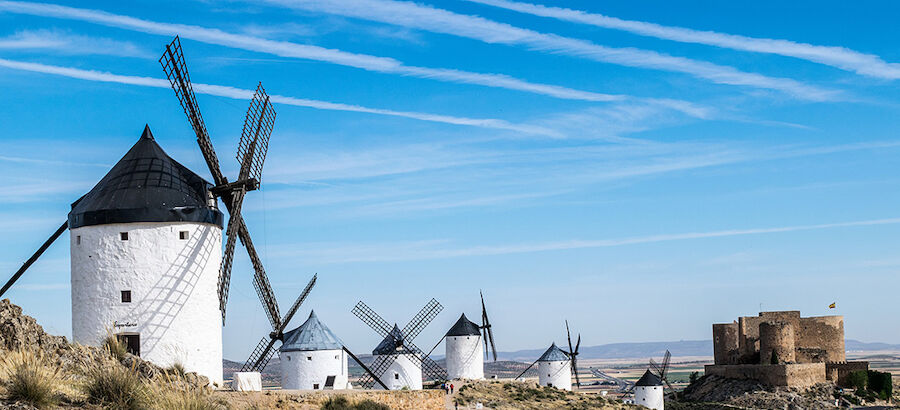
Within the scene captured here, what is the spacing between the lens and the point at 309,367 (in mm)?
35281

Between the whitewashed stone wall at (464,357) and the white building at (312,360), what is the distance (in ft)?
43.1

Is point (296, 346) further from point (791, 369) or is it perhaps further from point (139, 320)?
point (791, 369)

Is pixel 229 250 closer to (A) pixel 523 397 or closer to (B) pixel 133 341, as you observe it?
(B) pixel 133 341

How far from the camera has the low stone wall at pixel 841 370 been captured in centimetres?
5812

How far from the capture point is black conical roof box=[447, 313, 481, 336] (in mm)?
48844

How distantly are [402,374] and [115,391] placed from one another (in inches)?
1155

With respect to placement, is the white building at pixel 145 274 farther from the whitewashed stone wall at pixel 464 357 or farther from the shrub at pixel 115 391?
the whitewashed stone wall at pixel 464 357

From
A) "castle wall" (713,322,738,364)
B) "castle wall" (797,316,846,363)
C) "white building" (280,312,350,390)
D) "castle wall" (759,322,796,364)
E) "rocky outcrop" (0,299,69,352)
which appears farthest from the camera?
"castle wall" (713,322,738,364)

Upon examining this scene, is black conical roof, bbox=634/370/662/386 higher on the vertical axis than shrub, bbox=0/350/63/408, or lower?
lower

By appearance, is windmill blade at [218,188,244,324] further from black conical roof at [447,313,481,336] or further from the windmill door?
black conical roof at [447,313,481,336]

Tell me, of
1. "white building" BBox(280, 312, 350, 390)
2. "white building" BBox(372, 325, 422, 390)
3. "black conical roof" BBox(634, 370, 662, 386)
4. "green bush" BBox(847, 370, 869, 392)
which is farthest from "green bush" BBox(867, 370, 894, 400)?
"white building" BBox(280, 312, 350, 390)

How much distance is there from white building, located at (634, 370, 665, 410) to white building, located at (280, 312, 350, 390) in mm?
21710

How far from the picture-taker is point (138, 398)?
1349 centimetres

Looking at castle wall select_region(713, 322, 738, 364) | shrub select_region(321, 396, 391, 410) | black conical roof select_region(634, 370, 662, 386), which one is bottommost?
black conical roof select_region(634, 370, 662, 386)
